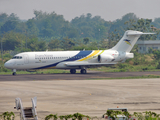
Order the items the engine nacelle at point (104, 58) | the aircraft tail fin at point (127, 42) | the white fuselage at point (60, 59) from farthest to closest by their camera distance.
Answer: the aircraft tail fin at point (127, 42), the engine nacelle at point (104, 58), the white fuselage at point (60, 59)

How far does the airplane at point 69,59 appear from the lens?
43344 mm

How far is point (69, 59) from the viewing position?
44781mm

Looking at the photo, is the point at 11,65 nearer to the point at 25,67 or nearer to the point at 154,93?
the point at 25,67

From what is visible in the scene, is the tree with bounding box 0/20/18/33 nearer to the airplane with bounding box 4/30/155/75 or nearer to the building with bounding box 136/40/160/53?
the building with bounding box 136/40/160/53

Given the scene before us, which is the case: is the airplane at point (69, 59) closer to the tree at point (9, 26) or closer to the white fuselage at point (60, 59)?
the white fuselage at point (60, 59)

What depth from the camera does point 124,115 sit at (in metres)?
12.6

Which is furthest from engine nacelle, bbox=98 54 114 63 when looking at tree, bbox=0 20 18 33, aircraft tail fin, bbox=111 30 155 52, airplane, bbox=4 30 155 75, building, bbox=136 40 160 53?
tree, bbox=0 20 18 33

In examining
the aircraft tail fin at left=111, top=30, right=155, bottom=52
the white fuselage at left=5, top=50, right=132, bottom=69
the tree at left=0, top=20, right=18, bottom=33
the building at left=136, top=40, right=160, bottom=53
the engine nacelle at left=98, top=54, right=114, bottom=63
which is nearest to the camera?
the white fuselage at left=5, top=50, right=132, bottom=69

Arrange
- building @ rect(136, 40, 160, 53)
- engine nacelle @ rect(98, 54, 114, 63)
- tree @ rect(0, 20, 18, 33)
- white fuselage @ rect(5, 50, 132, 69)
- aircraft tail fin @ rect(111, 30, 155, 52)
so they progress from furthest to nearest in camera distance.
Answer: tree @ rect(0, 20, 18, 33) → building @ rect(136, 40, 160, 53) → aircraft tail fin @ rect(111, 30, 155, 52) → engine nacelle @ rect(98, 54, 114, 63) → white fuselage @ rect(5, 50, 132, 69)

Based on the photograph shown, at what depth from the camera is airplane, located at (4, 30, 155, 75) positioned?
43.3 m

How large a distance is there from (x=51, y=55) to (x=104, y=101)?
24526 millimetres

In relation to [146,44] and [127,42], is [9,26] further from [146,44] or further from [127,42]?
[127,42]

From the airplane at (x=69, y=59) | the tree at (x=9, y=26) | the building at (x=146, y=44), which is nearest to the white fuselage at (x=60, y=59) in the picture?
the airplane at (x=69, y=59)

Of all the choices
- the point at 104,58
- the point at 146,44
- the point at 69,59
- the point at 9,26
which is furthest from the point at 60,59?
the point at 9,26
